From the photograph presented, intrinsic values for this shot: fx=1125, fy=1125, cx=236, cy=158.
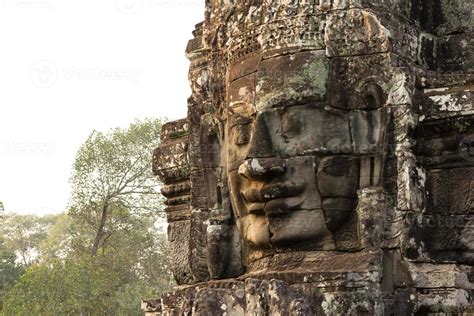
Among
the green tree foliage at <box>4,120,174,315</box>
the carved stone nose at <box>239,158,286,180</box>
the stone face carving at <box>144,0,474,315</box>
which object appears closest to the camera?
the stone face carving at <box>144,0,474,315</box>

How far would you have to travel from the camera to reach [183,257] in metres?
9.31

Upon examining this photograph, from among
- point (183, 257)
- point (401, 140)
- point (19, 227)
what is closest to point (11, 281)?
point (19, 227)

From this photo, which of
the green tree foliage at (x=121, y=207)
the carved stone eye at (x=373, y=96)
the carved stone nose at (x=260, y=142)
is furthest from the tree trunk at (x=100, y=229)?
the carved stone eye at (x=373, y=96)

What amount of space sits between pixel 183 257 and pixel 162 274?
2241cm

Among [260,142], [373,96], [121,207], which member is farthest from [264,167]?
[121,207]

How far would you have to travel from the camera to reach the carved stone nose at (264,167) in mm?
7586

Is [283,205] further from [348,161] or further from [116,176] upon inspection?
[116,176]

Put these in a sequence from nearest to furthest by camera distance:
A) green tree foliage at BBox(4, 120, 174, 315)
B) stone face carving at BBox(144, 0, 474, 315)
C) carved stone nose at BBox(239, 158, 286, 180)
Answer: stone face carving at BBox(144, 0, 474, 315) → carved stone nose at BBox(239, 158, 286, 180) → green tree foliage at BBox(4, 120, 174, 315)

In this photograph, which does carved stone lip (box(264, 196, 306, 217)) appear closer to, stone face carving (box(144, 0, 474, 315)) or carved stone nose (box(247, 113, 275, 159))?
stone face carving (box(144, 0, 474, 315))

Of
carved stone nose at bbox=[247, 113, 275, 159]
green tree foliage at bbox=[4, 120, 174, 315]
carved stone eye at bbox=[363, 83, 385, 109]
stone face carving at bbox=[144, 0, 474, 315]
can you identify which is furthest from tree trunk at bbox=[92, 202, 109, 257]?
carved stone eye at bbox=[363, 83, 385, 109]

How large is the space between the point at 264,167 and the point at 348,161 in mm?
572

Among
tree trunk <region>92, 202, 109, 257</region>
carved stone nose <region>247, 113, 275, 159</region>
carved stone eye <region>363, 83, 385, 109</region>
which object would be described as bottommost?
tree trunk <region>92, 202, 109, 257</region>

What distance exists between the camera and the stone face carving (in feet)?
23.9

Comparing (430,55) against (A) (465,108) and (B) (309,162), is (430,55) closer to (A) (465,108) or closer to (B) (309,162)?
(A) (465,108)
